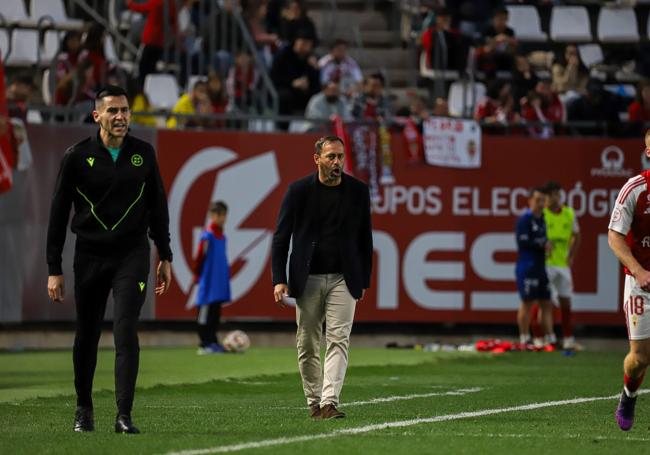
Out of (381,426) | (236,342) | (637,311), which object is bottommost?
(236,342)

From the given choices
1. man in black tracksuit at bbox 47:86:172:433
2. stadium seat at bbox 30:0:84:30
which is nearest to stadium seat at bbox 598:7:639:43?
stadium seat at bbox 30:0:84:30

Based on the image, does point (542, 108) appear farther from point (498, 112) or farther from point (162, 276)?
point (162, 276)

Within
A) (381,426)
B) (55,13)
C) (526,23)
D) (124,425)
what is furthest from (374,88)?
(124,425)

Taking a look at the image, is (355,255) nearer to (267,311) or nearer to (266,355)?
(266,355)

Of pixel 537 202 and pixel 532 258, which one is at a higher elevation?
pixel 537 202

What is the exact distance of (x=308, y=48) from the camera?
85.5ft

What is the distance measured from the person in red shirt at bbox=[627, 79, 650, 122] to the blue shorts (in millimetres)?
3778

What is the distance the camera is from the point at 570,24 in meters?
30.4

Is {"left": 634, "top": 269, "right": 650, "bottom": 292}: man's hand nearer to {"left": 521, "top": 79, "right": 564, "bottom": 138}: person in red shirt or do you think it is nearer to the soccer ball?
the soccer ball

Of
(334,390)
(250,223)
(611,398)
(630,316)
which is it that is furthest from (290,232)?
(250,223)

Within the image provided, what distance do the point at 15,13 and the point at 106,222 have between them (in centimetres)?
1698

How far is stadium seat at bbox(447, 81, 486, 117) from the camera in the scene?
26.3 metres

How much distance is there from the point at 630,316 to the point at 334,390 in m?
2.32

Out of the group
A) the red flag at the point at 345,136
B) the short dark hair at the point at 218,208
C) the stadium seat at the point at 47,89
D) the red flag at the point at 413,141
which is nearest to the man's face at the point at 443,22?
the red flag at the point at 413,141
